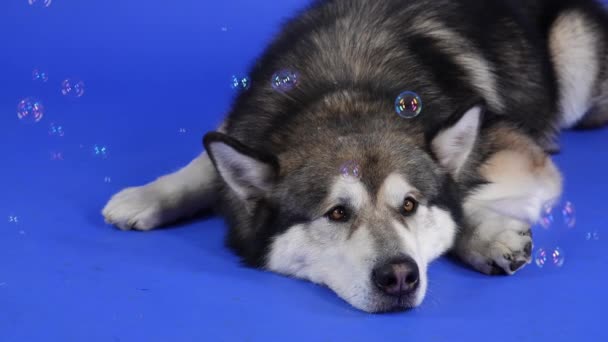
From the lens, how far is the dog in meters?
3.68

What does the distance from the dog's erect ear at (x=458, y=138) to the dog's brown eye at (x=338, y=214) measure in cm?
56

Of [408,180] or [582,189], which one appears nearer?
[408,180]

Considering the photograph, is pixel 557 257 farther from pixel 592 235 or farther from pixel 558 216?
pixel 558 216

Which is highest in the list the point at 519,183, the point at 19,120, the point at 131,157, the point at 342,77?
the point at 19,120

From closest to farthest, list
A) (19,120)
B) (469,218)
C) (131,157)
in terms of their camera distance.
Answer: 1. (469,218)
2. (131,157)
3. (19,120)

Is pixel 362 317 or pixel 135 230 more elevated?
pixel 135 230

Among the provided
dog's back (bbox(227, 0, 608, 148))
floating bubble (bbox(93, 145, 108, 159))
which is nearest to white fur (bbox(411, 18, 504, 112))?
dog's back (bbox(227, 0, 608, 148))

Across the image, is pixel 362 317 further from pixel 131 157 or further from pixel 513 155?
pixel 131 157

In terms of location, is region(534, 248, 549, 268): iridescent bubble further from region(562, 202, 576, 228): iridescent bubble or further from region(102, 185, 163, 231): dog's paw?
region(102, 185, 163, 231): dog's paw

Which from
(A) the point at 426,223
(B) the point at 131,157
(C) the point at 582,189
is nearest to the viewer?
(A) the point at 426,223

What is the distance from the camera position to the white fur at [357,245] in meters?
3.56

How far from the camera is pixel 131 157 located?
5.72m

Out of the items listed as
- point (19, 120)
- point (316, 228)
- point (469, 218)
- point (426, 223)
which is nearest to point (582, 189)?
point (469, 218)

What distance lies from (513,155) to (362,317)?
57.0 inches
